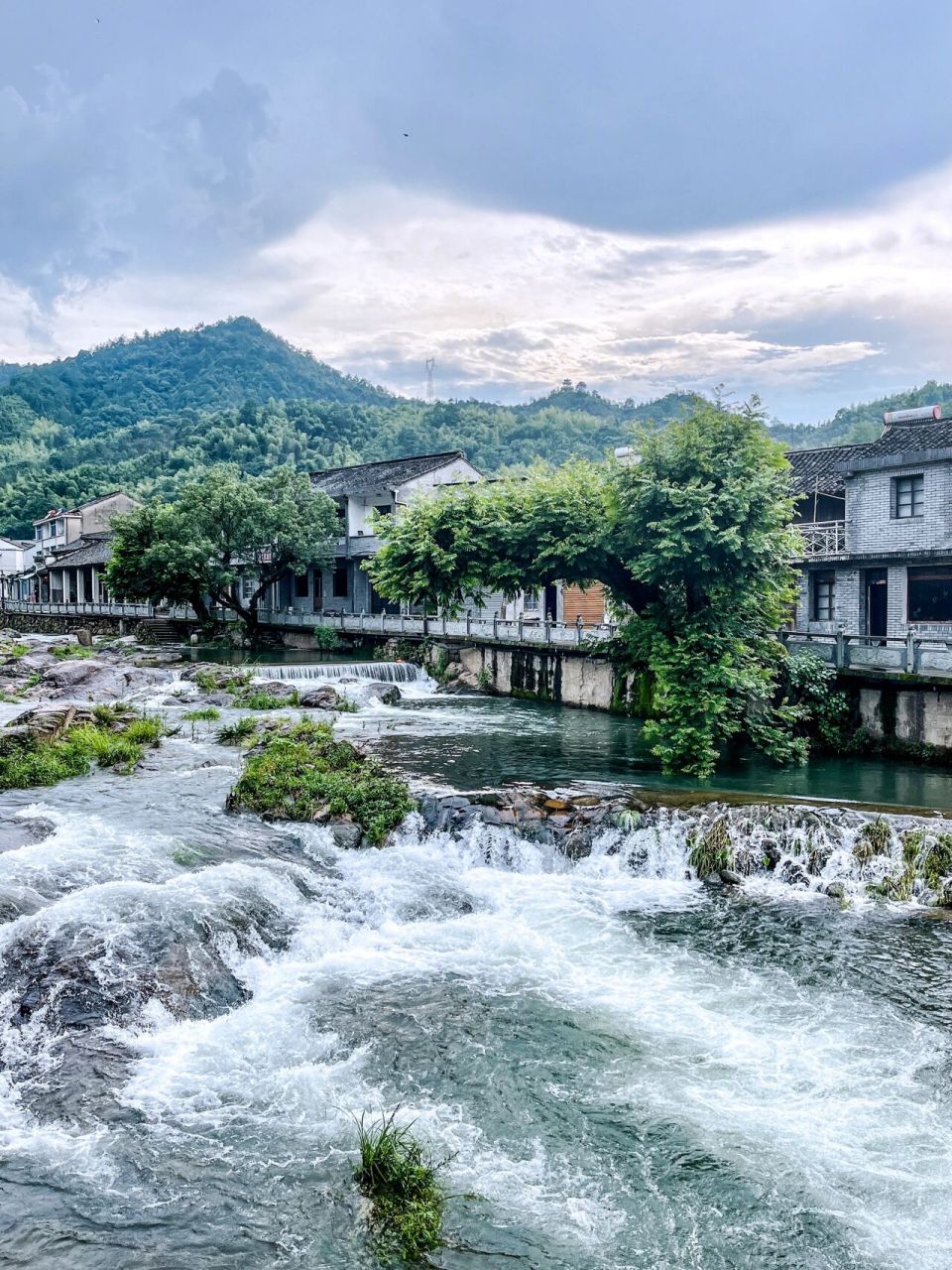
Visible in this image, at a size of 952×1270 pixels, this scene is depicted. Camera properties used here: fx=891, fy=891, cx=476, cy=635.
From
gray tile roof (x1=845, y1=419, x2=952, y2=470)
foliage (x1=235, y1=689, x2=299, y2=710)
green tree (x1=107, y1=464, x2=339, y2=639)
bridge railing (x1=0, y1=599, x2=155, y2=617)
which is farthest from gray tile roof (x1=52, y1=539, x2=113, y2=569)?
gray tile roof (x1=845, y1=419, x2=952, y2=470)

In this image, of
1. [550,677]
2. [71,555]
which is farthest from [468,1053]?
[71,555]

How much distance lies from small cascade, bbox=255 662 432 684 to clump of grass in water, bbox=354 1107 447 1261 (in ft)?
71.7

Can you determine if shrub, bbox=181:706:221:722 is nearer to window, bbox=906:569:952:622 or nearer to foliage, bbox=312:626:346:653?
foliage, bbox=312:626:346:653

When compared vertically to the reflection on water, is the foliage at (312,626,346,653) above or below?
above

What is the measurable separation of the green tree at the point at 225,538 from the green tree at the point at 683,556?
2258cm

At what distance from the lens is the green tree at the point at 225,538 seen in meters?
39.8

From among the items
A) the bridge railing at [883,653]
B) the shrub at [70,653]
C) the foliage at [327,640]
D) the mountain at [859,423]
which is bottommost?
the shrub at [70,653]

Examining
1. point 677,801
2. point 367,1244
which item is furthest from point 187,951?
point 677,801

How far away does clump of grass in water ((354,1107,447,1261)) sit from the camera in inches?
213

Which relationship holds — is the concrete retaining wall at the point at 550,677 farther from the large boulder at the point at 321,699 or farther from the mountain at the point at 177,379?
the mountain at the point at 177,379

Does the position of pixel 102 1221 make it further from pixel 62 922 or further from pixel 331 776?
pixel 331 776

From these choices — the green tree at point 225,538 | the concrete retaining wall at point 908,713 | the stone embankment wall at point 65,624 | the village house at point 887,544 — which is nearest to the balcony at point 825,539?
the village house at point 887,544

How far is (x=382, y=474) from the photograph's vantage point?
45.7 meters

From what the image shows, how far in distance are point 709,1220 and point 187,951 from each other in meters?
5.43
